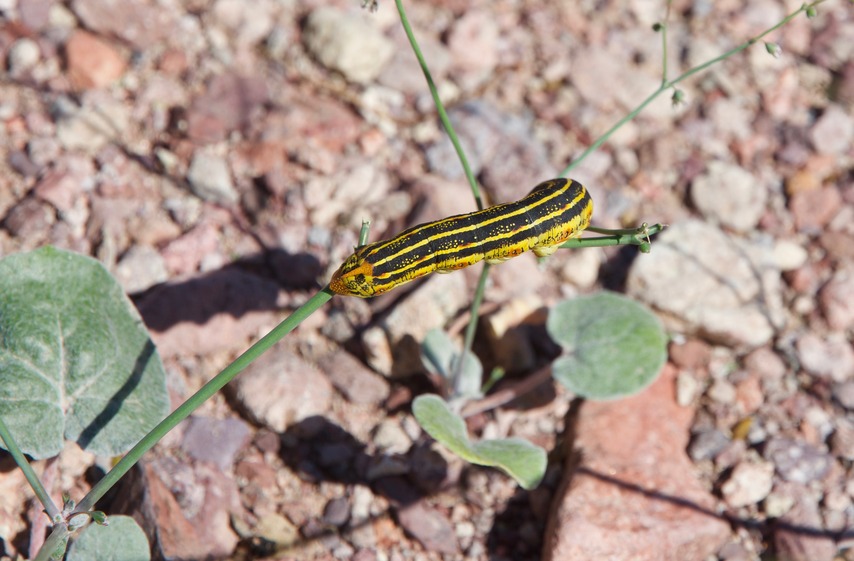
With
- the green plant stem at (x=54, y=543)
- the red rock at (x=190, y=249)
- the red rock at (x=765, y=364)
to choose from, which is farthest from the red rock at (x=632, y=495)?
the red rock at (x=190, y=249)

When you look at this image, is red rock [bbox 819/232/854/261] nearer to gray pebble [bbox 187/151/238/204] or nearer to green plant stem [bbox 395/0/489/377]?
green plant stem [bbox 395/0/489/377]

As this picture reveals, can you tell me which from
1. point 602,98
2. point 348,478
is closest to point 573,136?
point 602,98

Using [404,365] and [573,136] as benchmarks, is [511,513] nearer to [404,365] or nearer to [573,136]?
[404,365]

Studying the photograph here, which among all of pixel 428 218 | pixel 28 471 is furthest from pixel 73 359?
pixel 428 218

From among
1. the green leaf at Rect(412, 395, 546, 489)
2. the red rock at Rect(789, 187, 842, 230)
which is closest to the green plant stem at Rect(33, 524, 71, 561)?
the green leaf at Rect(412, 395, 546, 489)

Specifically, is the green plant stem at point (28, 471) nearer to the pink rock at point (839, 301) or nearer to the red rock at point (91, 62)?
the red rock at point (91, 62)
